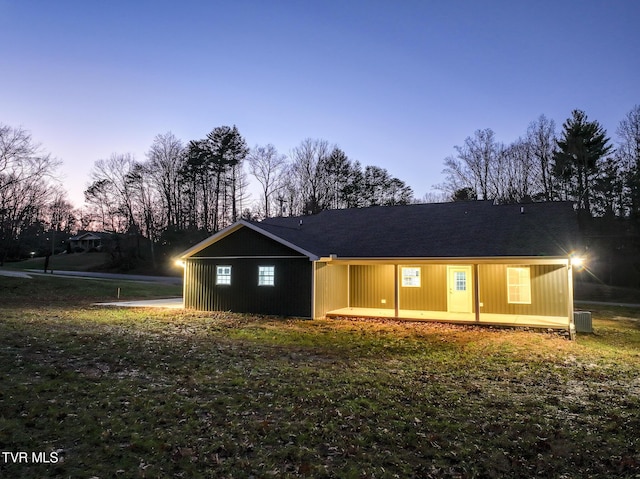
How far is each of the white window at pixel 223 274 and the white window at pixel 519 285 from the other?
1096cm

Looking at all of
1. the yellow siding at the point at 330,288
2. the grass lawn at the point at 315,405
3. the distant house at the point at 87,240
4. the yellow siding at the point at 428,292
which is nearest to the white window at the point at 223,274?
the yellow siding at the point at 330,288

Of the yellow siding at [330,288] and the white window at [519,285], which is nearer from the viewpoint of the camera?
the white window at [519,285]

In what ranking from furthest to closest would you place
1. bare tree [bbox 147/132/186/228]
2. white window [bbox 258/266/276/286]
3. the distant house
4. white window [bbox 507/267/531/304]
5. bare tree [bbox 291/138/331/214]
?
the distant house, bare tree [bbox 147/132/186/228], bare tree [bbox 291/138/331/214], white window [bbox 258/266/276/286], white window [bbox 507/267/531/304]

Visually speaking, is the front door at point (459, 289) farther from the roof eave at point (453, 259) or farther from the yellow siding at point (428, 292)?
the roof eave at point (453, 259)

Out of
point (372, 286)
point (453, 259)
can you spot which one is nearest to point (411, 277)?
point (372, 286)

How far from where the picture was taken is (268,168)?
137ft

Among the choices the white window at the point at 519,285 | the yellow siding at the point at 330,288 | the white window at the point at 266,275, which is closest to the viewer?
the white window at the point at 519,285

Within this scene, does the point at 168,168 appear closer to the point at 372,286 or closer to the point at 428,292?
the point at 372,286

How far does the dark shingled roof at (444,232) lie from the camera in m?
13.8

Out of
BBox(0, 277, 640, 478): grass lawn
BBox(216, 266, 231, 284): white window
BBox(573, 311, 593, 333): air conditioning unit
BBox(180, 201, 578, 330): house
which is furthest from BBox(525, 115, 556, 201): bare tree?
BBox(216, 266, 231, 284): white window

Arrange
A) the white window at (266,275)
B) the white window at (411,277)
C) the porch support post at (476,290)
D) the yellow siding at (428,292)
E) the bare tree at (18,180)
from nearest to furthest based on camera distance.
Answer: the porch support post at (476,290), the yellow siding at (428,292), the white window at (266,275), the white window at (411,277), the bare tree at (18,180)

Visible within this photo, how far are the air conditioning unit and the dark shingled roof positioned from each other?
6.41 feet

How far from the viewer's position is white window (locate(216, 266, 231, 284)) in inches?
648

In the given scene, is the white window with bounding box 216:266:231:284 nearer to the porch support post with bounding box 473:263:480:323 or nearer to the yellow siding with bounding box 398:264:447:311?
the yellow siding with bounding box 398:264:447:311
